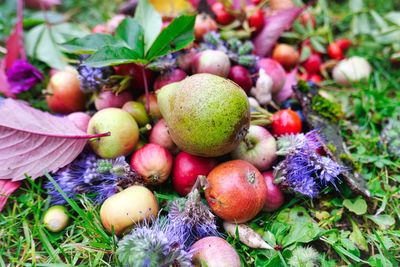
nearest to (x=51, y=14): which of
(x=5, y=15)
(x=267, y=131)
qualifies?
(x=5, y=15)

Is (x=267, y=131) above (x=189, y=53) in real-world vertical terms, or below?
below

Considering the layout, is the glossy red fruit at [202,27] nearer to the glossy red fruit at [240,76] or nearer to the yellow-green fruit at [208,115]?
the glossy red fruit at [240,76]

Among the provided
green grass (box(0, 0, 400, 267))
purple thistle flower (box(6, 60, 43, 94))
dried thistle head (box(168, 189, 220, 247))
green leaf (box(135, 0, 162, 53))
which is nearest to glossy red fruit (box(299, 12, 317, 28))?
green grass (box(0, 0, 400, 267))

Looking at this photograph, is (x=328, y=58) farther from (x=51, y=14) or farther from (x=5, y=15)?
(x=5, y=15)

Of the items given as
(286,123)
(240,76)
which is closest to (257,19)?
(240,76)

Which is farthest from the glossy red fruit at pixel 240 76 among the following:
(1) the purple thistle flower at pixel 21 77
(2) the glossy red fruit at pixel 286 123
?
(1) the purple thistle flower at pixel 21 77

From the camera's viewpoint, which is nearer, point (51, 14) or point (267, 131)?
point (267, 131)

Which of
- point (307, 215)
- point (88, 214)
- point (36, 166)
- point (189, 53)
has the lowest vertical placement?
point (307, 215)
